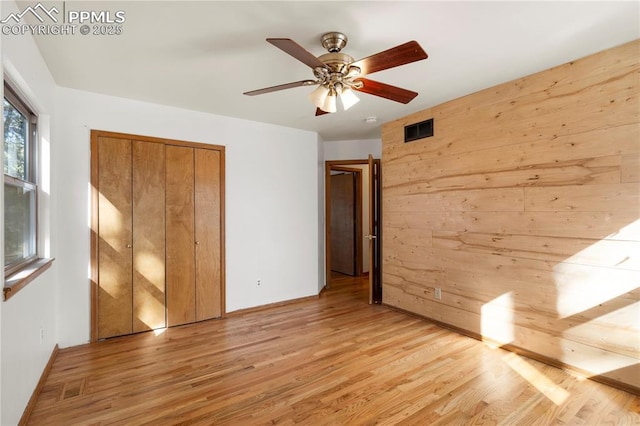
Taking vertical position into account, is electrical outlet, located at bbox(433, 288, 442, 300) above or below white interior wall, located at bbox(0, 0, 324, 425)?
below

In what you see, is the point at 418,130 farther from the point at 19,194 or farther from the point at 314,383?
the point at 19,194

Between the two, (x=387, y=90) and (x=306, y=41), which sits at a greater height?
(x=306, y=41)

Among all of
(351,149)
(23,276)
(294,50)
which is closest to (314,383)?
(23,276)

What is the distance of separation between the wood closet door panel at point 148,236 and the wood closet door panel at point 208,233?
39cm

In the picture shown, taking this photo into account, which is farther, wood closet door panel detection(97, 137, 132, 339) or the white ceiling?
wood closet door panel detection(97, 137, 132, 339)

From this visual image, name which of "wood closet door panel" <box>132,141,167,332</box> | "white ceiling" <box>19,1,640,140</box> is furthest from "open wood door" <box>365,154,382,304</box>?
"wood closet door panel" <box>132,141,167,332</box>

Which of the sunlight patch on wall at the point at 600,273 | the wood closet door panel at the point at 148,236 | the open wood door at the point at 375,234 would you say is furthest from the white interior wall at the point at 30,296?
the sunlight patch on wall at the point at 600,273

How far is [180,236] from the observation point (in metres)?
3.56

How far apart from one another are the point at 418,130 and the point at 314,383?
303cm

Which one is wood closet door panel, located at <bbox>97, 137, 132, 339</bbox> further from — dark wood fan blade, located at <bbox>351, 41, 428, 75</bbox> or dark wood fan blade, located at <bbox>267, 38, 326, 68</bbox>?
dark wood fan blade, located at <bbox>351, 41, 428, 75</bbox>

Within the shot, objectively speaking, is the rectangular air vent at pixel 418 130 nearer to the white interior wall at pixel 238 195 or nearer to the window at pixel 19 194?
the white interior wall at pixel 238 195

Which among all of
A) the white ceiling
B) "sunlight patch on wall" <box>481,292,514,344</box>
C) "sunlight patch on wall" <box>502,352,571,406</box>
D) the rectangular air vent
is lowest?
"sunlight patch on wall" <box>502,352,571,406</box>

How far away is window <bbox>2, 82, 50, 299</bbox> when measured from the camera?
1.95 metres

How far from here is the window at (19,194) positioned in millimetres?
1954
